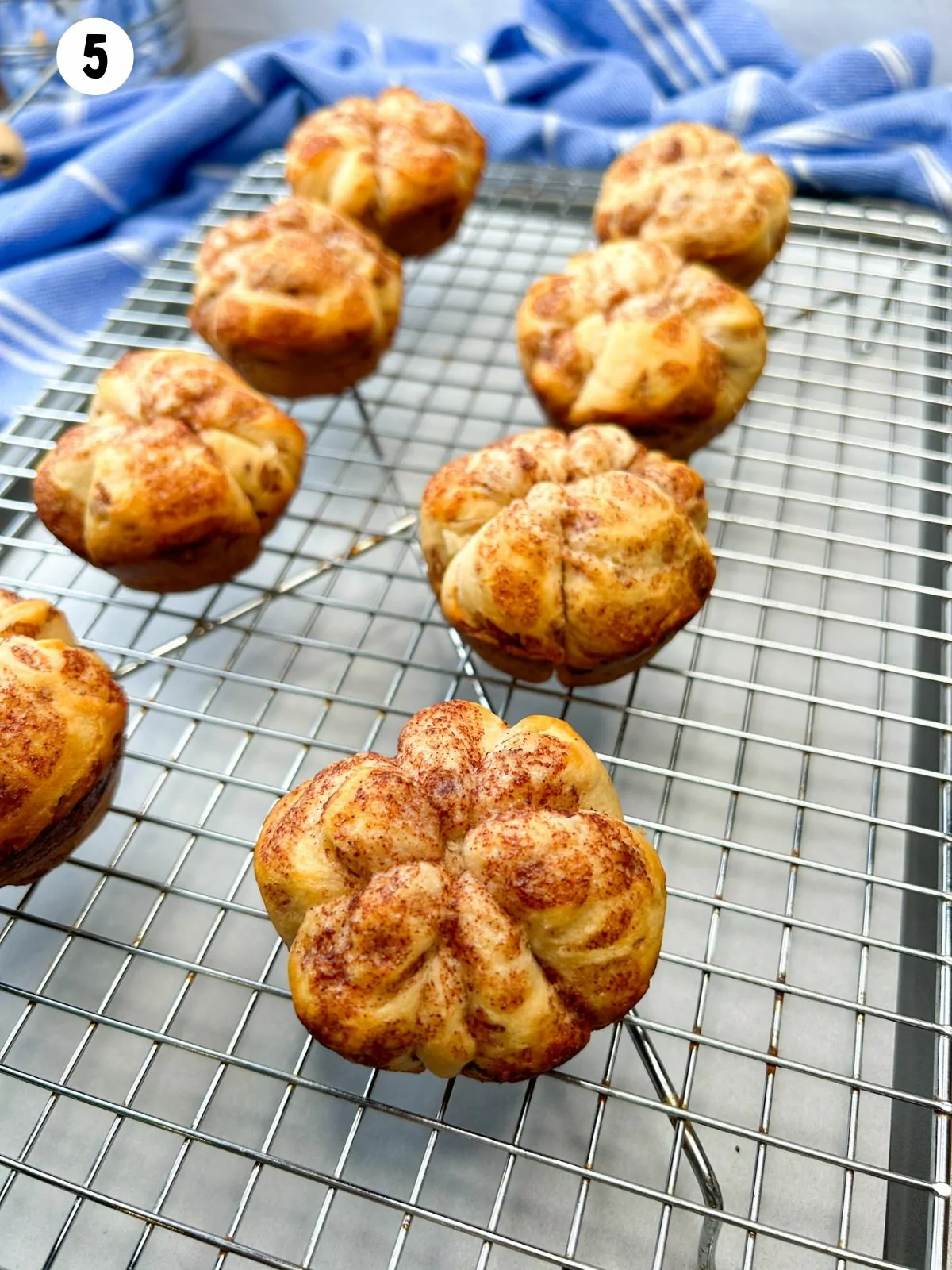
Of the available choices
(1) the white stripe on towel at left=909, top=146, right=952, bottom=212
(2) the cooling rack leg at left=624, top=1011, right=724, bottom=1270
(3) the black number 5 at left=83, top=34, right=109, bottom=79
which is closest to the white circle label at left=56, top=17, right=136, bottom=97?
(3) the black number 5 at left=83, top=34, right=109, bottom=79

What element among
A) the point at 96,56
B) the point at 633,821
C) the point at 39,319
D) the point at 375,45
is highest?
the point at 96,56

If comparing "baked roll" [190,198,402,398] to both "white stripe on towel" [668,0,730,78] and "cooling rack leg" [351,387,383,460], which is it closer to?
"cooling rack leg" [351,387,383,460]

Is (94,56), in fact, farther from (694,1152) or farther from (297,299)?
(694,1152)

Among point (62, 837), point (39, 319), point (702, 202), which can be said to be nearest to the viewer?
Answer: point (62, 837)

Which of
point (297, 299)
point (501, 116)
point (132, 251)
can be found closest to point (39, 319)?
point (132, 251)

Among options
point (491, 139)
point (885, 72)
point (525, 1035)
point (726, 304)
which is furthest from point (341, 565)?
point (885, 72)

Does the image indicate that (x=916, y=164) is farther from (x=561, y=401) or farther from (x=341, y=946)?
(x=341, y=946)
